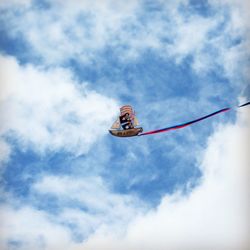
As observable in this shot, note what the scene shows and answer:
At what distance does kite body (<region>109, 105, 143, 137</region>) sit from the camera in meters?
9.00

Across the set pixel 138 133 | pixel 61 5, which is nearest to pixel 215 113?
pixel 138 133

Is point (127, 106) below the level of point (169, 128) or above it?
above

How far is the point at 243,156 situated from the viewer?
8695 millimetres

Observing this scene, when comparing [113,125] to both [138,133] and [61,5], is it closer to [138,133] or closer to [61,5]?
[138,133]

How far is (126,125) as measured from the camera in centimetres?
906

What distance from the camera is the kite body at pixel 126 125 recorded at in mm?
9000

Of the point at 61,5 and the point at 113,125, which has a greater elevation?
the point at 61,5

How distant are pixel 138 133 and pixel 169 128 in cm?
84

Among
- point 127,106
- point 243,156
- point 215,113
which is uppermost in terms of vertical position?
point 127,106

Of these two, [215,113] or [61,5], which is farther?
[61,5]

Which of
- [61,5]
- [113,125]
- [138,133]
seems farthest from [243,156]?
[61,5]

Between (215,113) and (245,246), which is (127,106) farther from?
(245,246)

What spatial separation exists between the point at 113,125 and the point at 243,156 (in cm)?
345

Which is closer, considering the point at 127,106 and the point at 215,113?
the point at 215,113
